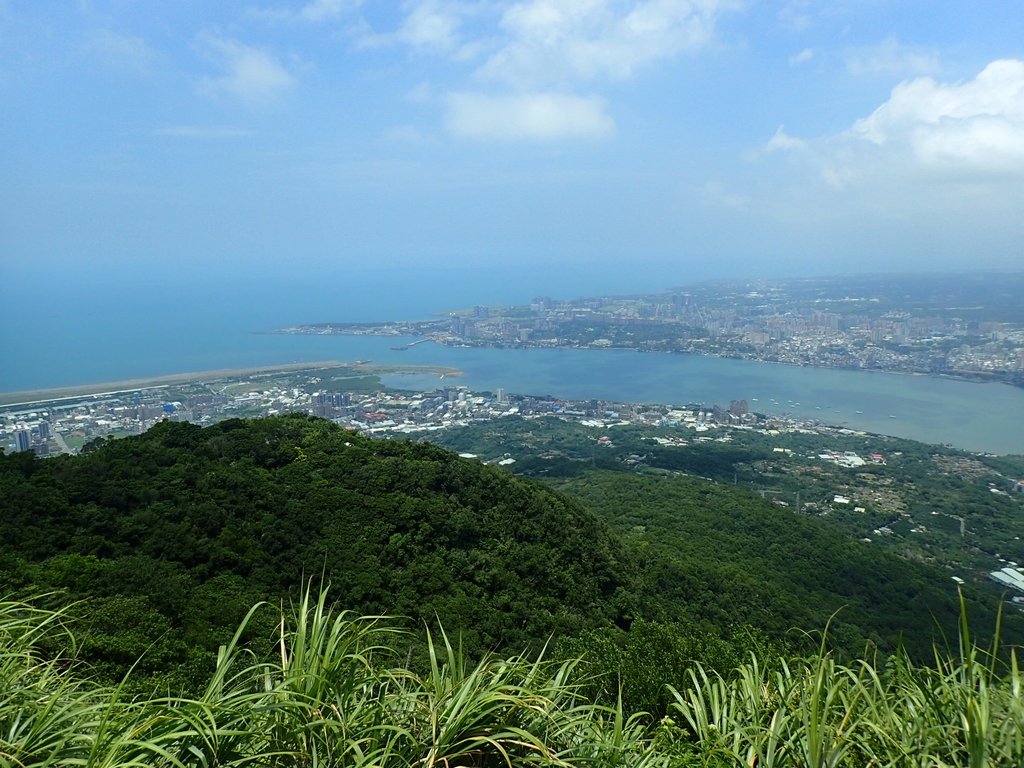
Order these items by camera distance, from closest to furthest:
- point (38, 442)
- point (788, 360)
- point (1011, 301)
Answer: point (38, 442) → point (788, 360) → point (1011, 301)

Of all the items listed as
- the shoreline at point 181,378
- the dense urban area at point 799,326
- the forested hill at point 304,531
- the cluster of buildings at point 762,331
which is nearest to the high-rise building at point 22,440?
the shoreline at point 181,378

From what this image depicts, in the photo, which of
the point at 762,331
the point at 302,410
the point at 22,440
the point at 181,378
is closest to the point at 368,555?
the point at 22,440

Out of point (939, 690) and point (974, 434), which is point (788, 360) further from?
point (939, 690)

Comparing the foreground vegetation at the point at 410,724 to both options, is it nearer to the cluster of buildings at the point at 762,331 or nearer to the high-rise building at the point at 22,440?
the high-rise building at the point at 22,440

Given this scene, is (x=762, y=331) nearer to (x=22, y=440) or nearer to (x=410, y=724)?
(x=22, y=440)

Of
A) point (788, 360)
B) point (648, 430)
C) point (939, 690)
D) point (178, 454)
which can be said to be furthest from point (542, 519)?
point (788, 360)
